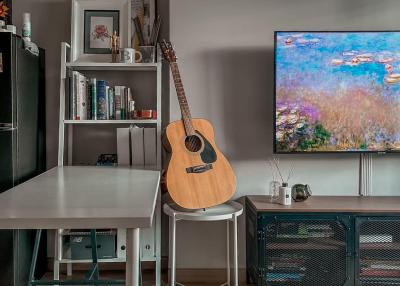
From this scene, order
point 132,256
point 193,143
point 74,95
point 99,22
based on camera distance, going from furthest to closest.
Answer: point 99,22 → point 74,95 → point 193,143 → point 132,256

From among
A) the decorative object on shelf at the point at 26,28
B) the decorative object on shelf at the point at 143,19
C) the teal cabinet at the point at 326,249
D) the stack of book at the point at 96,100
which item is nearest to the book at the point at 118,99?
the stack of book at the point at 96,100

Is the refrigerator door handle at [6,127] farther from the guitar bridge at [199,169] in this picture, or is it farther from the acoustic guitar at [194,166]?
the guitar bridge at [199,169]

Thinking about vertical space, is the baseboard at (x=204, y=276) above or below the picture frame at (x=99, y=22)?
below

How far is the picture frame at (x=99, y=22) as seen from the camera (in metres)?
2.81

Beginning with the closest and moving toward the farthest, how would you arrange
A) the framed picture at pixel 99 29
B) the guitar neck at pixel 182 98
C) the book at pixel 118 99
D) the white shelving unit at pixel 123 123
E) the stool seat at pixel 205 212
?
the stool seat at pixel 205 212, the guitar neck at pixel 182 98, the white shelving unit at pixel 123 123, the book at pixel 118 99, the framed picture at pixel 99 29

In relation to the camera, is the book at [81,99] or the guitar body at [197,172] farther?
the book at [81,99]

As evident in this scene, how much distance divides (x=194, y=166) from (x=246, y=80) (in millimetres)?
801

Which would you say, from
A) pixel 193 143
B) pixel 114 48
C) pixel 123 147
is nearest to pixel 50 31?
pixel 114 48

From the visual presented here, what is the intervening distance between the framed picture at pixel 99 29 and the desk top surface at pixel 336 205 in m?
1.47

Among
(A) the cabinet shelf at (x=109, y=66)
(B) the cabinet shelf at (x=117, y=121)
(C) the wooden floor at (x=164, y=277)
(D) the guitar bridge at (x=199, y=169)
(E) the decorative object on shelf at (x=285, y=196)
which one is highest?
(A) the cabinet shelf at (x=109, y=66)

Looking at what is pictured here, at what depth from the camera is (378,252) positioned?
243 centimetres

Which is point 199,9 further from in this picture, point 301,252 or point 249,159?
point 301,252

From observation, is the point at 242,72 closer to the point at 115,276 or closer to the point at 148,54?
the point at 148,54

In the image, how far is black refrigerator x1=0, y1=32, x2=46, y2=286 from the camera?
231 cm
